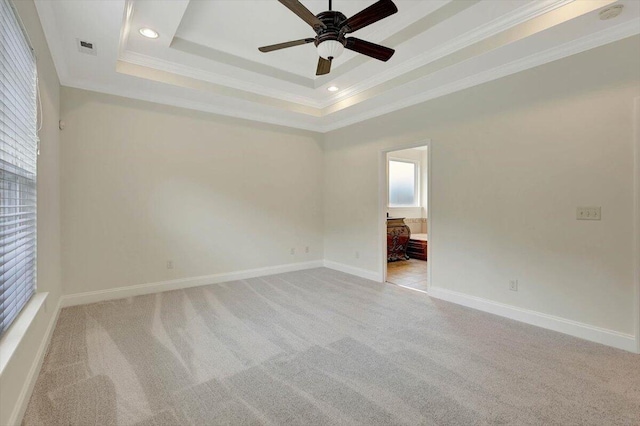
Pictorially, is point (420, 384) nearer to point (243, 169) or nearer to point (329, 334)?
point (329, 334)

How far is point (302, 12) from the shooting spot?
2.05 m

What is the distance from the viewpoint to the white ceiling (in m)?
2.47

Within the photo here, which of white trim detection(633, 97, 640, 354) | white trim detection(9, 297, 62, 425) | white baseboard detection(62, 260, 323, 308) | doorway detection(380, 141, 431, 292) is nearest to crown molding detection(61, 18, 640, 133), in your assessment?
white trim detection(633, 97, 640, 354)

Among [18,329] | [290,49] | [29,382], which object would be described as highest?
[290,49]

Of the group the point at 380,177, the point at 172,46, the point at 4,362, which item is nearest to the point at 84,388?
the point at 4,362

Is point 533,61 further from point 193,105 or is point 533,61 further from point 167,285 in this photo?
point 167,285

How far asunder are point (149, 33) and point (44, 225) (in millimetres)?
2071

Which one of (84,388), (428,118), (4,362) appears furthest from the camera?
(428,118)

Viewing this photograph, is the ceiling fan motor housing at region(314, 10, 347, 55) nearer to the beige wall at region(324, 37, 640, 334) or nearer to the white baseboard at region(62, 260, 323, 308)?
the beige wall at region(324, 37, 640, 334)

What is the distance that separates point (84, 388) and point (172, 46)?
3323 mm

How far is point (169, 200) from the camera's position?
163 inches

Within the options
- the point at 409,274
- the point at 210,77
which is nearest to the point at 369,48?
the point at 210,77

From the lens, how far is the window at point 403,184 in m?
7.47

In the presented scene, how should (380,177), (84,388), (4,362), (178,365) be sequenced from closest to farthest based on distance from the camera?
1. (4,362)
2. (84,388)
3. (178,365)
4. (380,177)
